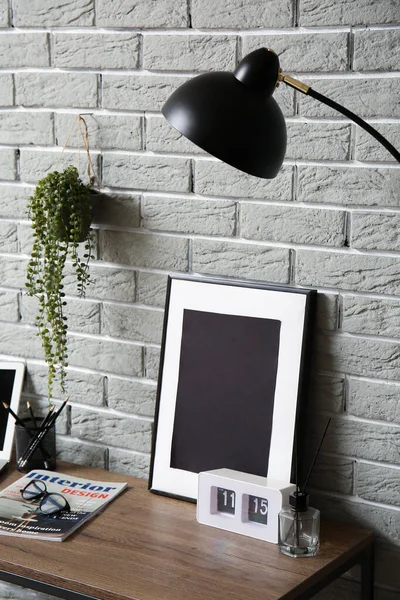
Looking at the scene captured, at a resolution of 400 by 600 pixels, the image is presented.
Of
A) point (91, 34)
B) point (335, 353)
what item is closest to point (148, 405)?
point (335, 353)

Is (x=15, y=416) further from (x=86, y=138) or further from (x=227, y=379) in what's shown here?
(x=86, y=138)

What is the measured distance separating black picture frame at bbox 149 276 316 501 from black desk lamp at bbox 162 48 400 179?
0.40 m

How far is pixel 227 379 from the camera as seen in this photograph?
166 cm

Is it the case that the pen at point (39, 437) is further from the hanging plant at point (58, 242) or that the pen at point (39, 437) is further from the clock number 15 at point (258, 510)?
the clock number 15 at point (258, 510)

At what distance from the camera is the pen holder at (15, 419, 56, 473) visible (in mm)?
1831

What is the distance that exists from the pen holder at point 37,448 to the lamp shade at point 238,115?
858 millimetres

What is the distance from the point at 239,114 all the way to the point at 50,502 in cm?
85

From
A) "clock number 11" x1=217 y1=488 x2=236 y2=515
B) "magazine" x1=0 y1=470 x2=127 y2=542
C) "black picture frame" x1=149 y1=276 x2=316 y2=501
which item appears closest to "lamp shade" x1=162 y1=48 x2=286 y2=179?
"black picture frame" x1=149 y1=276 x2=316 y2=501

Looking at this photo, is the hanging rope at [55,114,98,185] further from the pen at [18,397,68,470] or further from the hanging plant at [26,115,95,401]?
the pen at [18,397,68,470]

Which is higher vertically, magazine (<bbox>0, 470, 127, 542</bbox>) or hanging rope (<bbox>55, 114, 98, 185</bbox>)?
hanging rope (<bbox>55, 114, 98, 185</bbox>)

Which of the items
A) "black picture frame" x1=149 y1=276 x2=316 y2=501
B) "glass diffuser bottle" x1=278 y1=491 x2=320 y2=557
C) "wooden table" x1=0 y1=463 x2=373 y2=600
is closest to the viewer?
"wooden table" x1=0 y1=463 x2=373 y2=600

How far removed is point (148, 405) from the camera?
5.96 ft

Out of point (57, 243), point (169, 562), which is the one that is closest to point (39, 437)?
point (57, 243)

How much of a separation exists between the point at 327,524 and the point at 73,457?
63 cm
